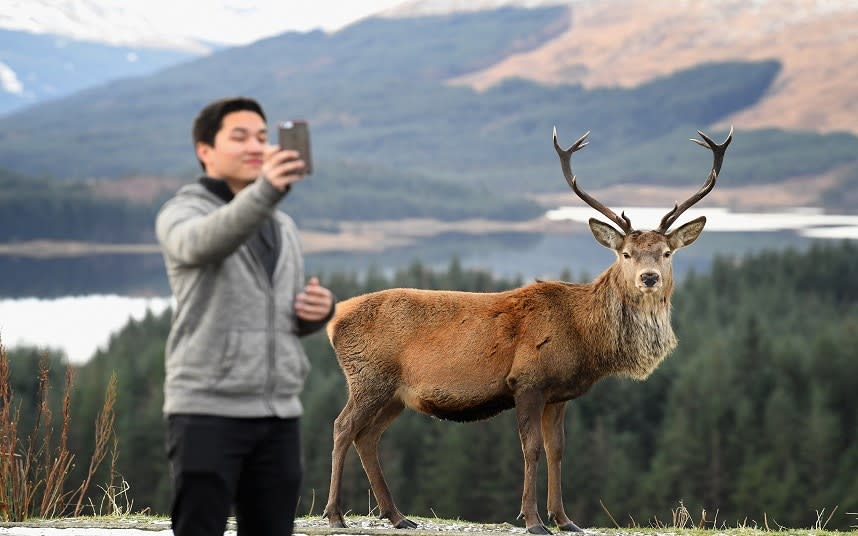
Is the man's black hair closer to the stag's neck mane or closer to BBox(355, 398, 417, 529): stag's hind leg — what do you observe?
BBox(355, 398, 417, 529): stag's hind leg

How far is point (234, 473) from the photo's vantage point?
4.61m

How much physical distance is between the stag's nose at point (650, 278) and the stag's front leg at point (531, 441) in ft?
3.80

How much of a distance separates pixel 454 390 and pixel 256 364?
16.6ft

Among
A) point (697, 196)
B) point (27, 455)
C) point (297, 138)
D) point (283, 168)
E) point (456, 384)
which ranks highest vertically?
point (297, 138)

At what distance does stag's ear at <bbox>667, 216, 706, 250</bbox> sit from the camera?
385 inches

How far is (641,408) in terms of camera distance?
93.6 metres

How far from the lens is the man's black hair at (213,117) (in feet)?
15.8

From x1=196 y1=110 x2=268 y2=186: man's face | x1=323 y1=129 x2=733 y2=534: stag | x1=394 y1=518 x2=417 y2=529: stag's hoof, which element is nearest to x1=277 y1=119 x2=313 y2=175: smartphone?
x1=196 y1=110 x2=268 y2=186: man's face

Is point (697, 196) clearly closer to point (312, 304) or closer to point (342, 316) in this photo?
point (342, 316)

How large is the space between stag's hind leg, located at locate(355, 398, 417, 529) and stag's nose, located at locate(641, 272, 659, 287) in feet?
6.92

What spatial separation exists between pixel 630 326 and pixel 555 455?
116cm

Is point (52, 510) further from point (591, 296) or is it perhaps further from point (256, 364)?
A: point (256, 364)

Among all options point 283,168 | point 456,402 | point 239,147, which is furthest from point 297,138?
point 456,402

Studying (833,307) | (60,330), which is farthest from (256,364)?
(60,330)
